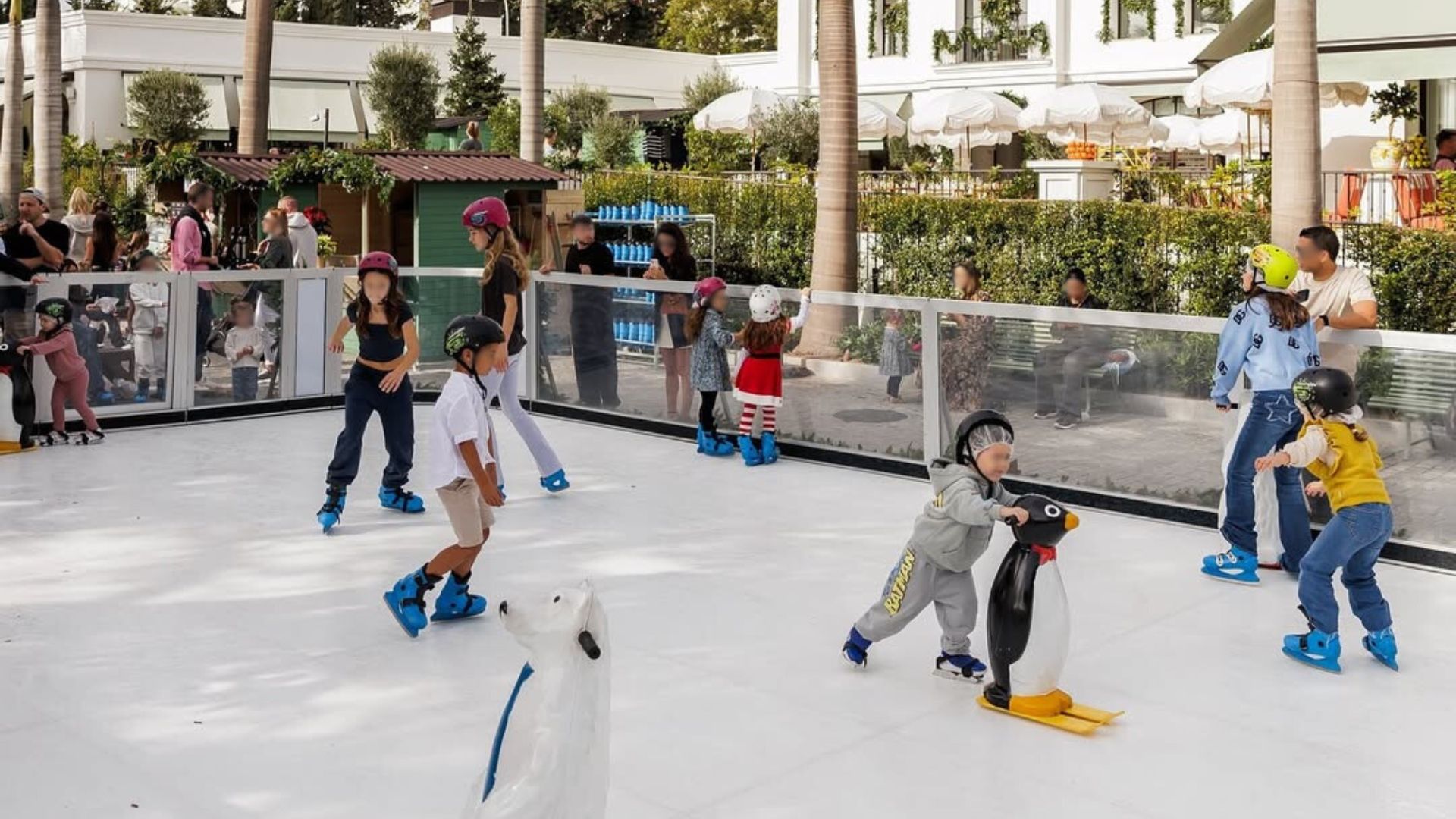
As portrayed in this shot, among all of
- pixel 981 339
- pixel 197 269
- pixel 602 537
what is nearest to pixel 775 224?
pixel 197 269

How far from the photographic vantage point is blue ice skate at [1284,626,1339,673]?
6.85m

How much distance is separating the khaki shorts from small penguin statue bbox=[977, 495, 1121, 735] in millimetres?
2323

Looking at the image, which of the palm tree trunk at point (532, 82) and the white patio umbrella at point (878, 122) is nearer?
the palm tree trunk at point (532, 82)

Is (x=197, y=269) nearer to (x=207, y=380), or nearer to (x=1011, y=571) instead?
(x=207, y=380)

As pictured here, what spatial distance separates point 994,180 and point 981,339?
53.7 ft

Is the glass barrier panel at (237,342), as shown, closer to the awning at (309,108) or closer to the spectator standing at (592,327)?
the spectator standing at (592,327)

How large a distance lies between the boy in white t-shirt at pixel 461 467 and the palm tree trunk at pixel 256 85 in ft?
53.8

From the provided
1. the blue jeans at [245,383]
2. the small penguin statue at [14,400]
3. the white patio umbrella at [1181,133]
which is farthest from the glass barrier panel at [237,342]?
the white patio umbrella at [1181,133]

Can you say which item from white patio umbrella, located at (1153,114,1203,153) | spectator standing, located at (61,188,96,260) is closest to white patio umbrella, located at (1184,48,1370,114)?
white patio umbrella, located at (1153,114,1203,153)

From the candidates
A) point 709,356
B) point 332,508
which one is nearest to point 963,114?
point 709,356

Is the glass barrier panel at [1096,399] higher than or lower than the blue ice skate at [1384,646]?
higher

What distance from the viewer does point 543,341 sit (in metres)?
13.9

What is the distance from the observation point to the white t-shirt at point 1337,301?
879cm

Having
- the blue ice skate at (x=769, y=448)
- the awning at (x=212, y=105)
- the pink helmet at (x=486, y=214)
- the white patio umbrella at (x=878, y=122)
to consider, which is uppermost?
the awning at (x=212, y=105)
